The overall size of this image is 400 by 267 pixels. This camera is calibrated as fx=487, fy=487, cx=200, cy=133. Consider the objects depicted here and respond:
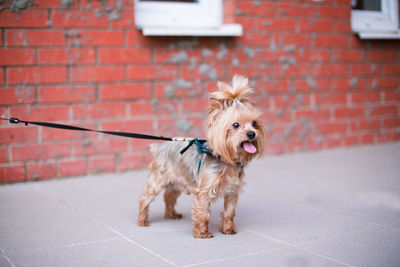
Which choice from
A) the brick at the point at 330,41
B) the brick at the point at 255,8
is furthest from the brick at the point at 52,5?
the brick at the point at 330,41

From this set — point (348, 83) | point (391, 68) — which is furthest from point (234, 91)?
point (391, 68)

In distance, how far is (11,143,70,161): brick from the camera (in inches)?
226

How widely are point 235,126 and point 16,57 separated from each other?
329 cm

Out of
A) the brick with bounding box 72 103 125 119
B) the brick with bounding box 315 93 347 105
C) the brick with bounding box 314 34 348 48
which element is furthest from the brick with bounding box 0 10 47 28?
the brick with bounding box 315 93 347 105

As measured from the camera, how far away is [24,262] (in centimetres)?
332

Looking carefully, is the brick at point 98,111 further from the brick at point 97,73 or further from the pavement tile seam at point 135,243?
the pavement tile seam at point 135,243

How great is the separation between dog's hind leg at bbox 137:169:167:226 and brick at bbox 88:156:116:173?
2138 mm

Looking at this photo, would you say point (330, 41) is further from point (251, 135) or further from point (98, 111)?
point (251, 135)

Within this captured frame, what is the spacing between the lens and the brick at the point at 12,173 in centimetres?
567

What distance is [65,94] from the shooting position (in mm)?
5930

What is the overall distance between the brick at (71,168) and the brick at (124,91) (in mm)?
864

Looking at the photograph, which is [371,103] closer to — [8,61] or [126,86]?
[126,86]

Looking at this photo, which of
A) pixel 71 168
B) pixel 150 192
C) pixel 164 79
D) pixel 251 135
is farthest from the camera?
pixel 164 79

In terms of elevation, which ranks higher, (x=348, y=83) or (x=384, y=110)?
(x=348, y=83)
